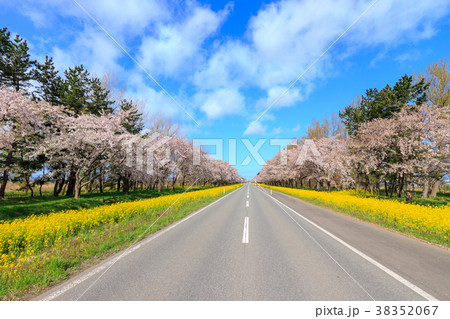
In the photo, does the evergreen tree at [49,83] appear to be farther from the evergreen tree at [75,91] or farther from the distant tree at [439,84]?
the distant tree at [439,84]

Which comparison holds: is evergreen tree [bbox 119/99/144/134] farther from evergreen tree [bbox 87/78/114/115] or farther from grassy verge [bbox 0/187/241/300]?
grassy verge [bbox 0/187/241/300]

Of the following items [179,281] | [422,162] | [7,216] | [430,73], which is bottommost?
[7,216]

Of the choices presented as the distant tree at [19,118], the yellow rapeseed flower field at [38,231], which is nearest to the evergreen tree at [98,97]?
the distant tree at [19,118]

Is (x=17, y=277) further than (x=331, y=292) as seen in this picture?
Yes

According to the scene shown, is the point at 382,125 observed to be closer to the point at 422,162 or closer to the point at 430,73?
the point at 422,162

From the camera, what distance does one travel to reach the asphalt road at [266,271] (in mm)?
3012

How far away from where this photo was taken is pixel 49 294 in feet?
9.98

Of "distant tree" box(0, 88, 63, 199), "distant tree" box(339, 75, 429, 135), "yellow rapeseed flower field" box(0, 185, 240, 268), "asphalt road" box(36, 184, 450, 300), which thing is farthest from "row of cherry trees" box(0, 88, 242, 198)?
"distant tree" box(339, 75, 429, 135)

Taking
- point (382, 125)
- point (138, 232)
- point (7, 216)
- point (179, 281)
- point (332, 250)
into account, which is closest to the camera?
point (179, 281)

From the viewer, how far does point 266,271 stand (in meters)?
3.84

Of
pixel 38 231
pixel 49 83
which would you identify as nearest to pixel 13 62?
pixel 49 83

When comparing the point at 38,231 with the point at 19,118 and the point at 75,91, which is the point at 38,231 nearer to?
the point at 19,118

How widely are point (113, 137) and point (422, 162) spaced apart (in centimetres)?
2668

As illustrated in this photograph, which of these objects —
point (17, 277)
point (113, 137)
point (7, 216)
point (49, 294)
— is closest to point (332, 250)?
point (49, 294)
